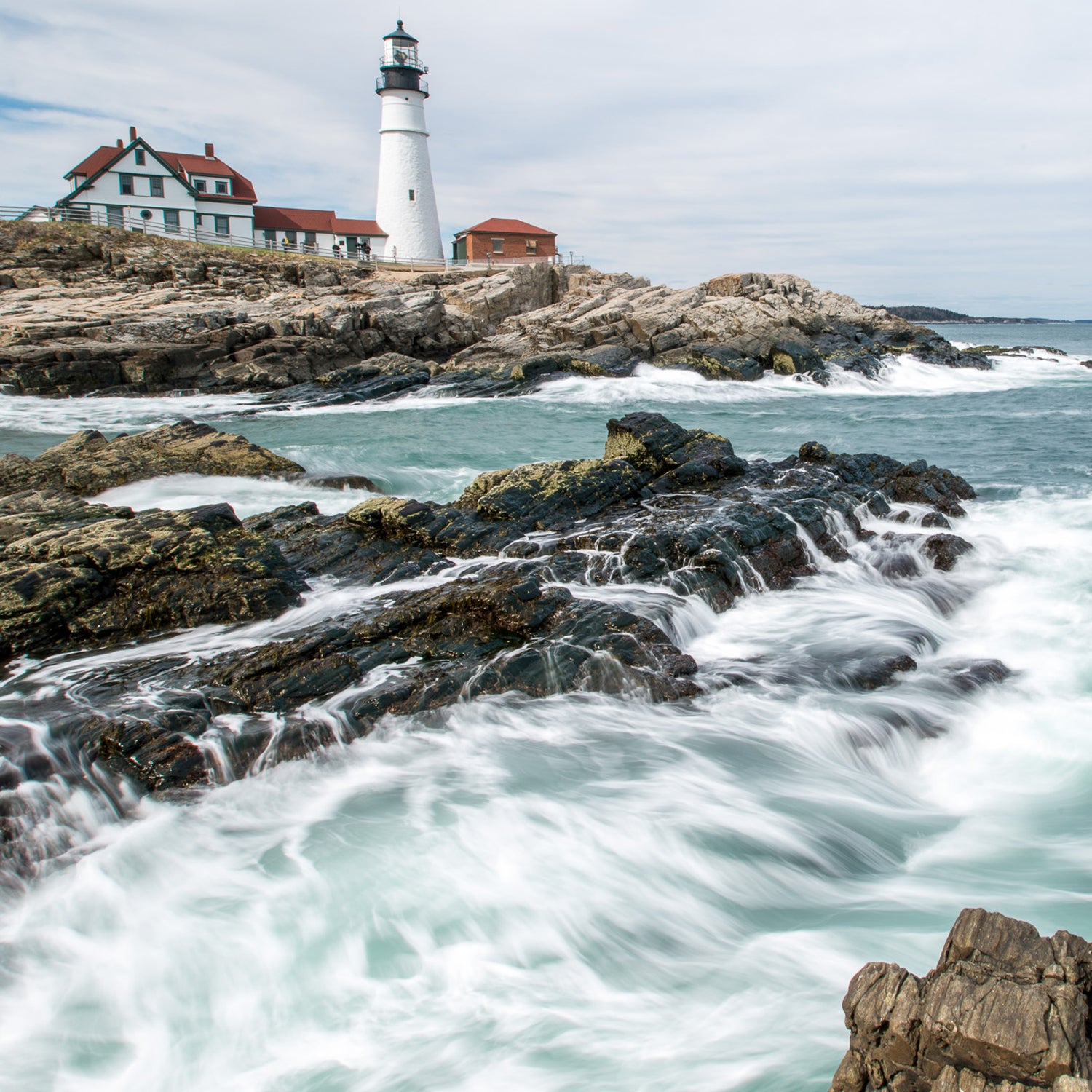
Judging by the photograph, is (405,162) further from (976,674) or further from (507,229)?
(976,674)

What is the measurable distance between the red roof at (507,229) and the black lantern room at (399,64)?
29.3 ft

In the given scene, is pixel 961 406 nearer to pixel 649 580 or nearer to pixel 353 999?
pixel 649 580

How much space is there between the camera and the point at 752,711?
6.71 m

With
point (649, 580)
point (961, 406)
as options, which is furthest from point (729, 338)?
point (649, 580)

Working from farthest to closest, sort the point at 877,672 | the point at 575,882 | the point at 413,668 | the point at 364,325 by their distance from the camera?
the point at 364,325 < the point at 877,672 < the point at 413,668 < the point at 575,882

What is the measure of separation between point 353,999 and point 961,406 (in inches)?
1153

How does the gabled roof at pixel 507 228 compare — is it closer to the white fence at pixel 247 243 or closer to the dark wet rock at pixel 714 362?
the white fence at pixel 247 243

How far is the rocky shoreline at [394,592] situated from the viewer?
583 centimetres

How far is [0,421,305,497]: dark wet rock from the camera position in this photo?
40.3 feet

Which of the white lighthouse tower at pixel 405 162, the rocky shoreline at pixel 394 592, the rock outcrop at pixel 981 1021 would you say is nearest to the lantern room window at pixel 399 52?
the white lighthouse tower at pixel 405 162

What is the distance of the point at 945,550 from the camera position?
33.3ft

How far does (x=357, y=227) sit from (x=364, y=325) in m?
24.9

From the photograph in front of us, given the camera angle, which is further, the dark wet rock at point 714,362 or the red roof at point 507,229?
the red roof at point 507,229

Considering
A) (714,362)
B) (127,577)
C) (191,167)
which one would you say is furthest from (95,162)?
(127,577)
